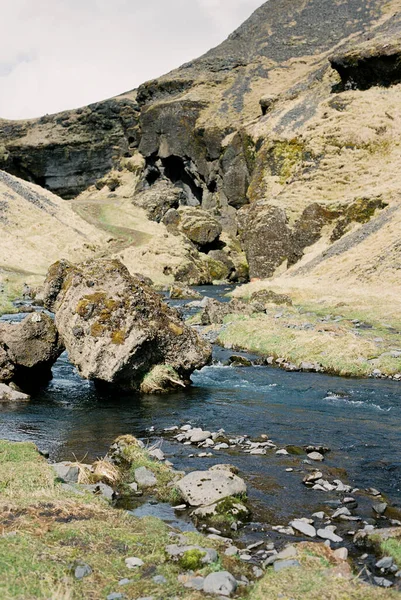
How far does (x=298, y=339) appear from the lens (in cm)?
2720

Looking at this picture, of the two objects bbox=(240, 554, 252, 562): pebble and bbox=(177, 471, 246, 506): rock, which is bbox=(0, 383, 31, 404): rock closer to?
bbox=(177, 471, 246, 506): rock

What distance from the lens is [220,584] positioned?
7207mm

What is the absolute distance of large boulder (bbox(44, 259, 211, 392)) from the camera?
66.5ft

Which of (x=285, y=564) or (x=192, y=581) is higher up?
(x=192, y=581)

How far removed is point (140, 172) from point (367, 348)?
13695cm

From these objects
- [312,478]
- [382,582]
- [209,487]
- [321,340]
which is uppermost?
Result: [209,487]

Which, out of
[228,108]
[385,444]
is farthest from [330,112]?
[385,444]

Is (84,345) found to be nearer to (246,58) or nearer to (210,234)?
(210,234)

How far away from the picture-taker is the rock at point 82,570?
7348mm

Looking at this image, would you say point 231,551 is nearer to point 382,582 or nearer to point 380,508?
point 382,582

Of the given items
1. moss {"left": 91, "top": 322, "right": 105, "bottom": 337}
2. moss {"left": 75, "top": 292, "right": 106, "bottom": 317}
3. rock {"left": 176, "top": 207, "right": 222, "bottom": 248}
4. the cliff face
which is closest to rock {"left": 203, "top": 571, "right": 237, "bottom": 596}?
moss {"left": 91, "top": 322, "right": 105, "bottom": 337}

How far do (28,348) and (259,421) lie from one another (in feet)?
33.8

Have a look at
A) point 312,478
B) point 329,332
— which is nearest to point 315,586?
point 312,478

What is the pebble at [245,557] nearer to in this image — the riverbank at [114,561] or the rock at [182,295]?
the riverbank at [114,561]
